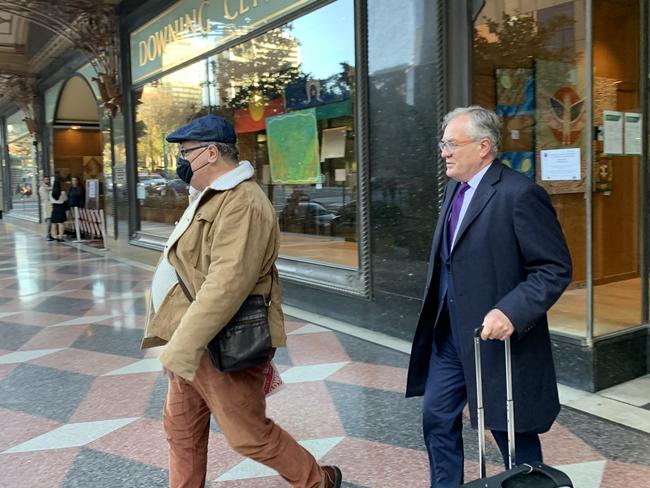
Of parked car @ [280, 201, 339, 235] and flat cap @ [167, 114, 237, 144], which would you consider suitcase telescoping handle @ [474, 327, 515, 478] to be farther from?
parked car @ [280, 201, 339, 235]

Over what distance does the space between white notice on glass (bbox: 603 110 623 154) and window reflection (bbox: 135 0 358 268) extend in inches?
92.8

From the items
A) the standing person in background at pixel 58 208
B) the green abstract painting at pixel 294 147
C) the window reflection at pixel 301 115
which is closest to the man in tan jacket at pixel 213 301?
the window reflection at pixel 301 115

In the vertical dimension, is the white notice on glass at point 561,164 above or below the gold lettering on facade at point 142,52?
below

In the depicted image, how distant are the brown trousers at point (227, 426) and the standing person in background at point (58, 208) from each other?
45.9 feet

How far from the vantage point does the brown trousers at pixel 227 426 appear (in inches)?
90.2

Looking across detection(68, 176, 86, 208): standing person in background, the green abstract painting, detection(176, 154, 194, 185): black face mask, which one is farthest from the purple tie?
detection(68, 176, 86, 208): standing person in background

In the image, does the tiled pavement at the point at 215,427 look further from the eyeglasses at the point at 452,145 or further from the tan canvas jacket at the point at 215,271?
the eyeglasses at the point at 452,145

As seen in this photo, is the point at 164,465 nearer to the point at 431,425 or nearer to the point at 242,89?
the point at 431,425

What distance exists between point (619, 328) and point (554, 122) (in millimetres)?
1505

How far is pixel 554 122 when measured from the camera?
4.45 m

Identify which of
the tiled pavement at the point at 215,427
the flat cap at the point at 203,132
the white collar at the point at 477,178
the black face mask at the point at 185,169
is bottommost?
the tiled pavement at the point at 215,427

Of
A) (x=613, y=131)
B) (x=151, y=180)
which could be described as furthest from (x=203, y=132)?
(x=151, y=180)

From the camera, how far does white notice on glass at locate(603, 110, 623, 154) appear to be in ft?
14.0

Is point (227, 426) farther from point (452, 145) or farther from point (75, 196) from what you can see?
point (75, 196)
